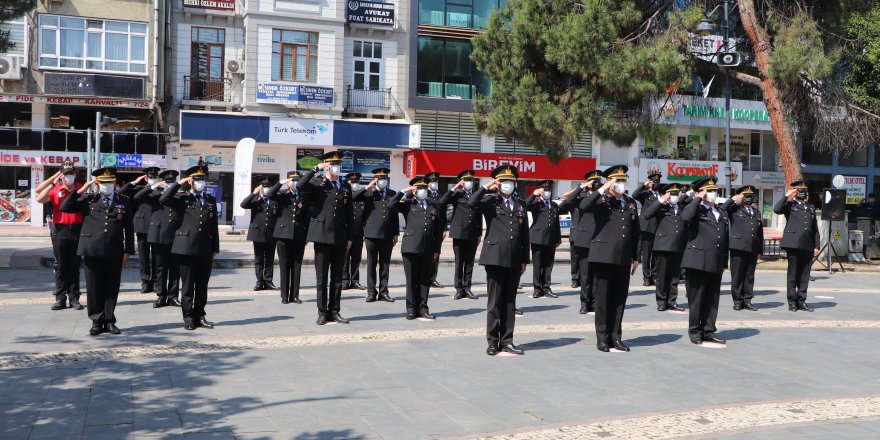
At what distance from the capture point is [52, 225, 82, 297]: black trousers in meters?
11.2

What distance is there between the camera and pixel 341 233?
421 inches

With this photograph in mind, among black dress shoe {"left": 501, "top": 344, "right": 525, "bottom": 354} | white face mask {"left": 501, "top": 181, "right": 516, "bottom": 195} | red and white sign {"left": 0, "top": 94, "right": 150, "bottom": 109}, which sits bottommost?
black dress shoe {"left": 501, "top": 344, "right": 525, "bottom": 354}

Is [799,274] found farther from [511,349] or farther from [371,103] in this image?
[371,103]

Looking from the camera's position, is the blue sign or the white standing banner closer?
the white standing banner

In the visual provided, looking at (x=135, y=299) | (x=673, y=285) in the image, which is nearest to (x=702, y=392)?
(x=673, y=285)

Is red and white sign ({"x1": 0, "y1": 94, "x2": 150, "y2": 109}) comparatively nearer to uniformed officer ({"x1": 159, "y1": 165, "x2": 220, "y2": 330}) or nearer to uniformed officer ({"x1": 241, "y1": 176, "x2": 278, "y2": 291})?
uniformed officer ({"x1": 241, "y1": 176, "x2": 278, "y2": 291})

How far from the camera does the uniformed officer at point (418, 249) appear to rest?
1145cm

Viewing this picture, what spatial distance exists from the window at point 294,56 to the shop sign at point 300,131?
1.71 m

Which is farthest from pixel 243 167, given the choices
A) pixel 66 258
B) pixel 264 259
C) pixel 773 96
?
pixel 773 96

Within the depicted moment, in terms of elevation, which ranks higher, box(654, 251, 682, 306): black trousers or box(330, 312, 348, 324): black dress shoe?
box(654, 251, 682, 306): black trousers

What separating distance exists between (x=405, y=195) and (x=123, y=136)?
74.5 ft

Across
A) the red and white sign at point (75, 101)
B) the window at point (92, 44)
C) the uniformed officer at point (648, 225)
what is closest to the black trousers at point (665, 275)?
the uniformed officer at point (648, 225)

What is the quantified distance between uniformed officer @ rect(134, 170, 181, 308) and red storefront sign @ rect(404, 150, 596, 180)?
21212 millimetres

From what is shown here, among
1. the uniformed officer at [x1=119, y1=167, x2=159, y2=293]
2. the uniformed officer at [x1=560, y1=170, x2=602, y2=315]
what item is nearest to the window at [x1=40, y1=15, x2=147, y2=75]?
the uniformed officer at [x1=119, y1=167, x2=159, y2=293]
